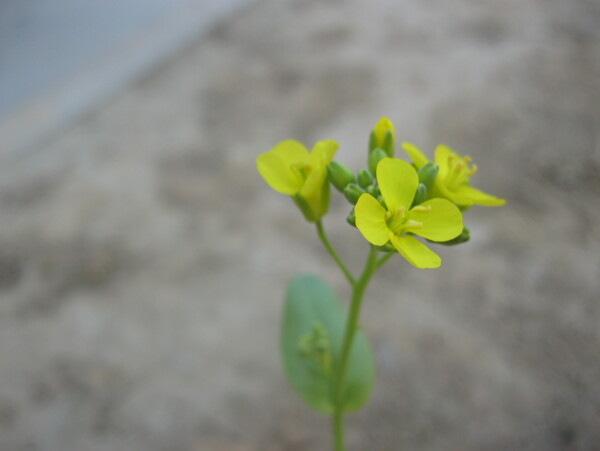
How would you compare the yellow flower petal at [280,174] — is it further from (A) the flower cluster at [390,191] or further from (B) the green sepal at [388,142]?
(B) the green sepal at [388,142]

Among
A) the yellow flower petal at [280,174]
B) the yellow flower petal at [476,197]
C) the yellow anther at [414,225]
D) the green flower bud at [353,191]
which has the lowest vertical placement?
the yellow flower petal at [476,197]

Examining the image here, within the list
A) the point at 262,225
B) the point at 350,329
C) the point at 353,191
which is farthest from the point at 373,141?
the point at 262,225

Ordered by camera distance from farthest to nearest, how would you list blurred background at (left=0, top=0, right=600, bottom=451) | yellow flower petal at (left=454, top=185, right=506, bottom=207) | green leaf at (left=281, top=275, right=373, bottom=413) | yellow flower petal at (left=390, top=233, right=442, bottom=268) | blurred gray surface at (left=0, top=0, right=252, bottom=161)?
blurred gray surface at (left=0, top=0, right=252, bottom=161)
blurred background at (left=0, top=0, right=600, bottom=451)
green leaf at (left=281, top=275, right=373, bottom=413)
yellow flower petal at (left=454, top=185, right=506, bottom=207)
yellow flower petal at (left=390, top=233, right=442, bottom=268)

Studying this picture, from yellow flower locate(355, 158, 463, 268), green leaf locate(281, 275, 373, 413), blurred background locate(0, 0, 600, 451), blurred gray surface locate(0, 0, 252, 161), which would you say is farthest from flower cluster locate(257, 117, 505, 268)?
blurred gray surface locate(0, 0, 252, 161)

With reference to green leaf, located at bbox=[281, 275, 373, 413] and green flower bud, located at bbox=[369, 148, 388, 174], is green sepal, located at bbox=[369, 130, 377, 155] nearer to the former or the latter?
green flower bud, located at bbox=[369, 148, 388, 174]

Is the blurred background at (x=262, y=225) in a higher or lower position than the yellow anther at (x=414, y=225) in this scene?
lower

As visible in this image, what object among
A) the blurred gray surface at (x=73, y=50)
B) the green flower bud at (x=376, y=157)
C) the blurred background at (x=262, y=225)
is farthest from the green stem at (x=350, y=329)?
the blurred gray surface at (x=73, y=50)

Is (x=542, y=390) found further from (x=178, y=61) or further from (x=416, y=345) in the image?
(x=178, y=61)
